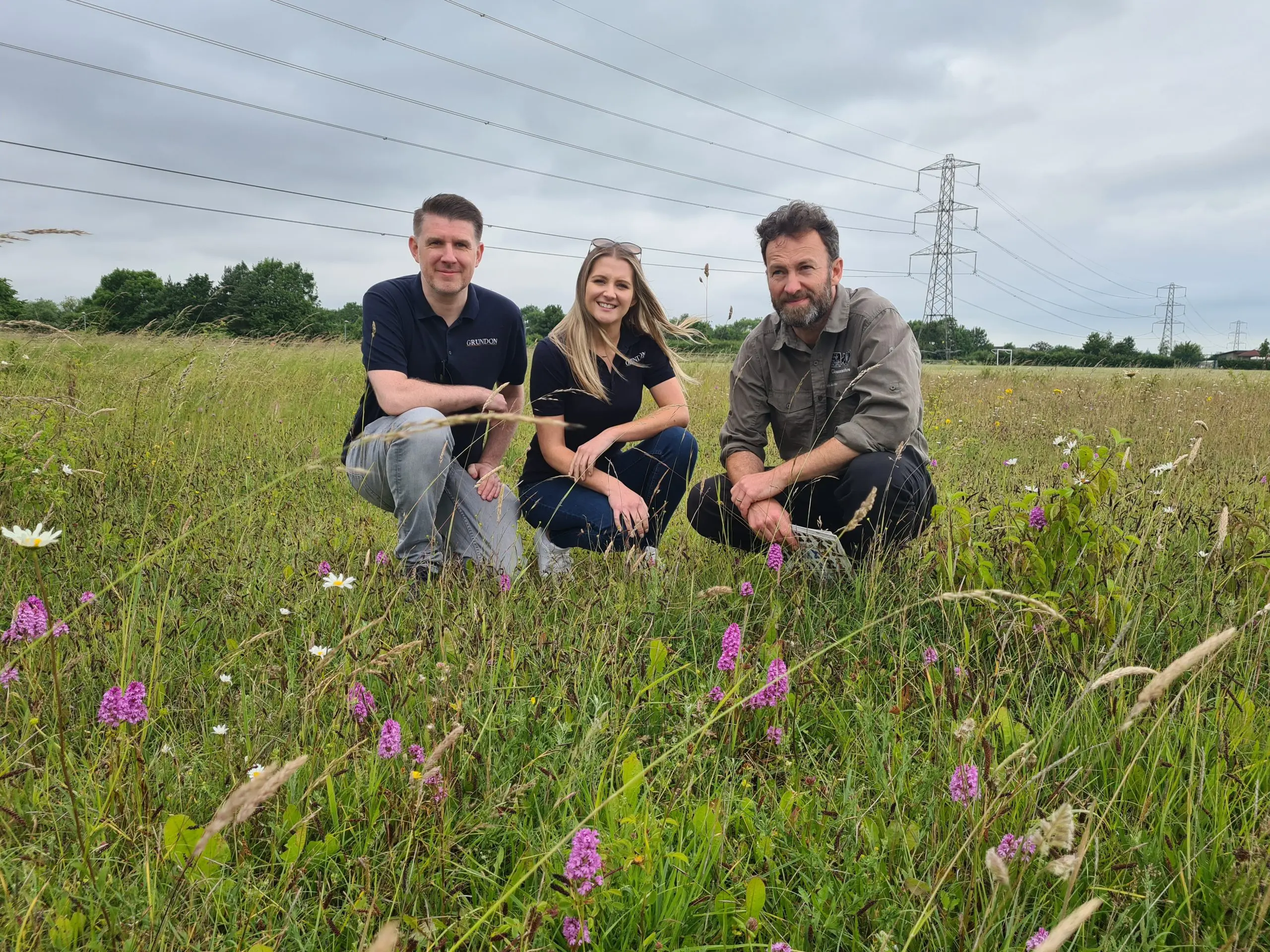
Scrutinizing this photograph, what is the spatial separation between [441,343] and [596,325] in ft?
2.41

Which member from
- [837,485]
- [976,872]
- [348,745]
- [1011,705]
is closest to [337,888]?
[348,745]

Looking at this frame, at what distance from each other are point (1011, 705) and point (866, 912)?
931 millimetres

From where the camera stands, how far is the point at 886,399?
3.03 m

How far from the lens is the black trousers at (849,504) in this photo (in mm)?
3008

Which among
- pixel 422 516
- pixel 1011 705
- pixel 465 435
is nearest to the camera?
pixel 1011 705

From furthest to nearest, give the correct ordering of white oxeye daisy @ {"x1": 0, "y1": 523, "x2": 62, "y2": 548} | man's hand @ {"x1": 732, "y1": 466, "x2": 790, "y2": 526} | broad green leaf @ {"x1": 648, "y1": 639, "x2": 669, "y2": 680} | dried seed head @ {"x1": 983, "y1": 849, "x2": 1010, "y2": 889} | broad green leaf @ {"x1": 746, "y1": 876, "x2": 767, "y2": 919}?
man's hand @ {"x1": 732, "y1": 466, "x2": 790, "y2": 526} < broad green leaf @ {"x1": 648, "y1": 639, "x2": 669, "y2": 680} < broad green leaf @ {"x1": 746, "y1": 876, "x2": 767, "y2": 919} < white oxeye daisy @ {"x1": 0, "y1": 523, "x2": 62, "y2": 548} < dried seed head @ {"x1": 983, "y1": 849, "x2": 1010, "y2": 889}

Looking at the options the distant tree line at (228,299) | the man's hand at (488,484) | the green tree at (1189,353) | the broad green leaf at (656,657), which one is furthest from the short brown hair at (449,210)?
the green tree at (1189,353)

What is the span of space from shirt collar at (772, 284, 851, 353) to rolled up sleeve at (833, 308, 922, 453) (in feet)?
0.54

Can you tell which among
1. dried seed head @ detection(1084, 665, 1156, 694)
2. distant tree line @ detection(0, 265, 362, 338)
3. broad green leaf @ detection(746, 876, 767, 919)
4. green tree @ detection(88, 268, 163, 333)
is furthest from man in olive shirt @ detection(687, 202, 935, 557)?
green tree @ detection(88, 268, 163, 333)

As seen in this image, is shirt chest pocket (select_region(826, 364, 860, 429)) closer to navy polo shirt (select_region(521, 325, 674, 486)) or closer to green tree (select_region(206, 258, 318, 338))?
navy polo shirt (select_region(521, 325, 674, 486))

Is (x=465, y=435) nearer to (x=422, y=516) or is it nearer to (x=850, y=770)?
(x=422, y=516)

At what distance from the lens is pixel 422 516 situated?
3209mm

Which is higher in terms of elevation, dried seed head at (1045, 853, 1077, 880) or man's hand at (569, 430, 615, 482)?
man's hand at (569, 430, 615, 482)

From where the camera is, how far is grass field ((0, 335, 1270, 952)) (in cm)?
127
